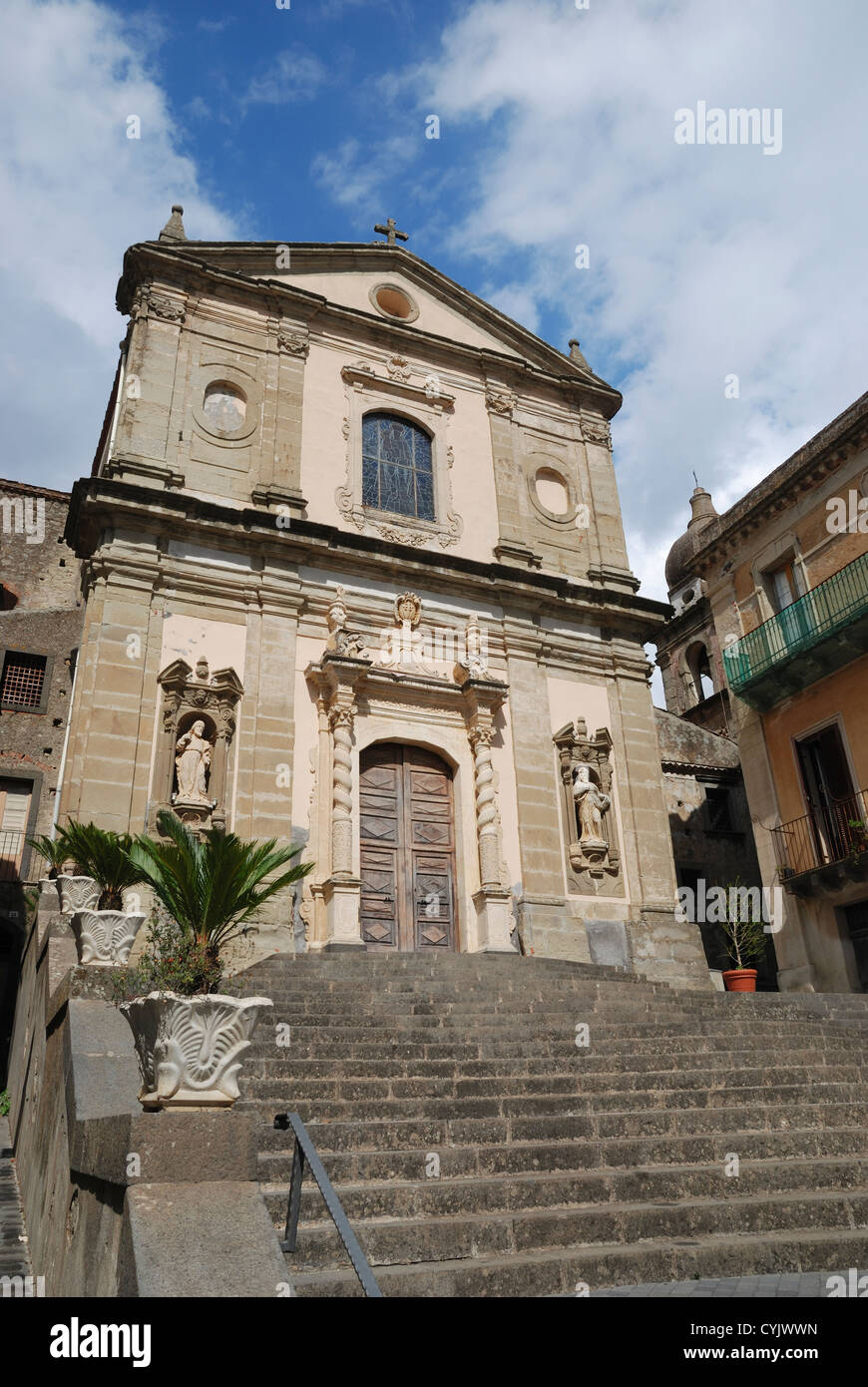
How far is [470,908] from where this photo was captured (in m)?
14.1

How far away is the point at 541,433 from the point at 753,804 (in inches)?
330

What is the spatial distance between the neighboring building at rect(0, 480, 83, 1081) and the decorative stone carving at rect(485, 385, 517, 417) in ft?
35.3

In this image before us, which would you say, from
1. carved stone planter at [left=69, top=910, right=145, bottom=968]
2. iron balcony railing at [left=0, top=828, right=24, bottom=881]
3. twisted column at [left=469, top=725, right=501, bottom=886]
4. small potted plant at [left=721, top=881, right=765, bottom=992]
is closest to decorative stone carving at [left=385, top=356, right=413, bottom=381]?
twisted column at [left=469, top=725, right=501, bottom=886]

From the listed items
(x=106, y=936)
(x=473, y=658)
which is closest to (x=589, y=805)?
(x=473, y=658)

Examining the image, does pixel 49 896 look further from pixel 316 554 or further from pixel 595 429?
pixel 595 429

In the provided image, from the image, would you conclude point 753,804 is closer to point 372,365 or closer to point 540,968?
point 540,968

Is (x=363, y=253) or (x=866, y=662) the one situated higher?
(x=363, y=253)

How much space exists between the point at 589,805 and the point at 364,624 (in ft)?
15.1

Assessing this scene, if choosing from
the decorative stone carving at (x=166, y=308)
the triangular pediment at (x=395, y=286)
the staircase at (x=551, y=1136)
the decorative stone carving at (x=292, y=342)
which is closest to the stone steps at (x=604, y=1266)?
the staircase at (x=551, y=1136)

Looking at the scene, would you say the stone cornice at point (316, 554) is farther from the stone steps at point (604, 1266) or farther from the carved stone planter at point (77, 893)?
the stone steps at point (604, 1266)

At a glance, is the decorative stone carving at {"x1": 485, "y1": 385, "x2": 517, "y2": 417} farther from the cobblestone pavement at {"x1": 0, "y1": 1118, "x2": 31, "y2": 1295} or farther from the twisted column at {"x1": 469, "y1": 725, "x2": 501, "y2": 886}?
the cobblestone pavement at {"x1": 0, "y1": 1118, "x2": 31, "y2": 1295}

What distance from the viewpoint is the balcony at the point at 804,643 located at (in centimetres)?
1633

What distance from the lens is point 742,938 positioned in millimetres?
16672
